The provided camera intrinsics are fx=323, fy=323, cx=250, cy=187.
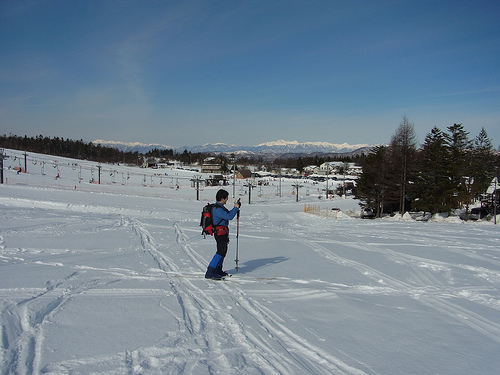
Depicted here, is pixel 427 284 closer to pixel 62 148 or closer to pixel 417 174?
pixel 417 174

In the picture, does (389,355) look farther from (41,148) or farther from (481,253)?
(41,148)

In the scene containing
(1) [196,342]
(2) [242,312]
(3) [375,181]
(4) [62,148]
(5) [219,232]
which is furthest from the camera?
(4) [62,148]

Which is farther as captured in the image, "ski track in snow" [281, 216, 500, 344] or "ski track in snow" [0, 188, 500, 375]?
"ski track in snow" [281, 216, 500, 344]

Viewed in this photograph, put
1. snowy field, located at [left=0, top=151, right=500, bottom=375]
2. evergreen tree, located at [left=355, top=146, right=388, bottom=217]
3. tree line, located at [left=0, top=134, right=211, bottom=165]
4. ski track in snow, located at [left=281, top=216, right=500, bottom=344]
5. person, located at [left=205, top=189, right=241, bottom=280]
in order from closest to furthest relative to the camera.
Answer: snowy field, located at [left=0, top=151, right=500, bottom=375] < ski track in snow, located at [left=281, top=216, right=500, bottom=344] < person, located at [left=205, top=189, right=241, bottom=280] < evergreen tree, located at [left=355, top=146, right=388, bottom=217] < tree line, located at [left=0, top=134, right=211, bottom=165]

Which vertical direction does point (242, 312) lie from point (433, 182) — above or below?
below

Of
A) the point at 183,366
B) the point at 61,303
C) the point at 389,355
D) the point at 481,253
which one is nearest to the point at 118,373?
the point at 183,366

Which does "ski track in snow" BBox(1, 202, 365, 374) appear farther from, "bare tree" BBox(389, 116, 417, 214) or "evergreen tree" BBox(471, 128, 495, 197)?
"evergreen tree" BBox(471, 128, 495, 197)

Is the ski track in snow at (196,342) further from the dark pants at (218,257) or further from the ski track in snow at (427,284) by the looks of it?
the ski track in snow at (427,284)

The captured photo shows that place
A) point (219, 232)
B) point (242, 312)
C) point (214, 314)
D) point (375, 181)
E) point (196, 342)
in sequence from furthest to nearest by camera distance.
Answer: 1. point (375, 181)
2. point (219, 232)
3. point (242, 312)
4. point (214, 314)
5. point (196, 342)

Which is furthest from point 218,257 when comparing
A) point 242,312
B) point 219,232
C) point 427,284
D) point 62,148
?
point 62,148

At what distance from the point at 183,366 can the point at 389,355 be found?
243 centimetres

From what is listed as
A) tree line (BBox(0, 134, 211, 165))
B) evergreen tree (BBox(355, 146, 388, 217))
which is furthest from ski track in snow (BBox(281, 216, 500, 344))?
tree line (BBox(0, 134, 211, 165))

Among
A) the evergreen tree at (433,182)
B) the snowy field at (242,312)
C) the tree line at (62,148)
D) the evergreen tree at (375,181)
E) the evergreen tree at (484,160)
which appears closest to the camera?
the snowy field at (242,312)

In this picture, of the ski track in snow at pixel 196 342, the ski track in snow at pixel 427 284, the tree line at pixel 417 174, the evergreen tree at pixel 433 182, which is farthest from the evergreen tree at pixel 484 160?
the ski track in snow at pixel 196 342
